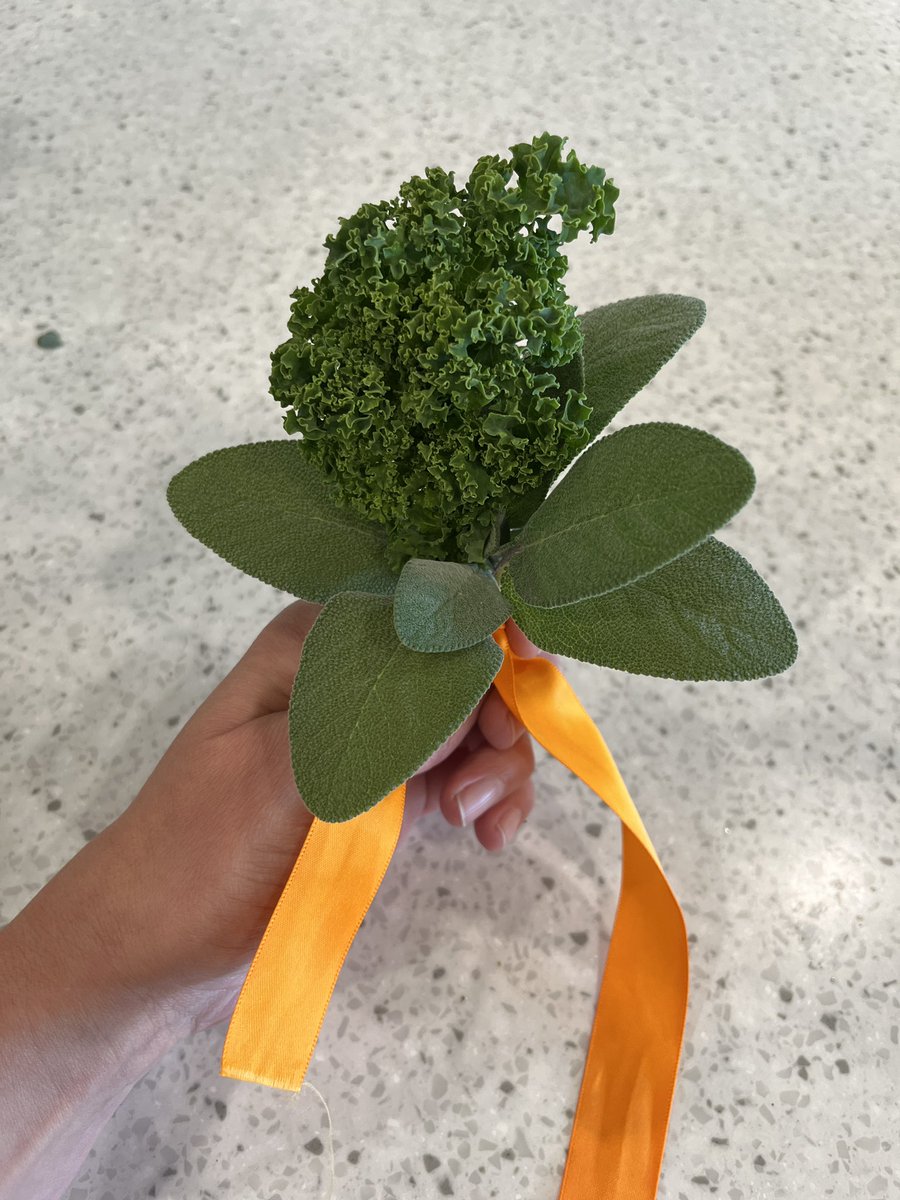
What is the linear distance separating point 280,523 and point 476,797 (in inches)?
10.0

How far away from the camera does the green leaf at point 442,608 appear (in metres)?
0.51

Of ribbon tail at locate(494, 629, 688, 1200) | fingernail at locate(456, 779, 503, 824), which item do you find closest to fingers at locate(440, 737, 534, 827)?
fingernail at locate(456, 779, 503, 824)

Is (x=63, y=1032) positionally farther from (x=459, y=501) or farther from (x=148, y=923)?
(x=459, y=501)

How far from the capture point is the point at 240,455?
24.6 inches

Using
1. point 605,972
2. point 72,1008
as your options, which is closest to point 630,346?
point 605,972

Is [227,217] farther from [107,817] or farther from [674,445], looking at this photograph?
[674,445]

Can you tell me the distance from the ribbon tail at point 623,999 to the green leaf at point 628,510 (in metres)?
0.10

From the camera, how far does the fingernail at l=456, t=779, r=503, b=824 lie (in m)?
0.74

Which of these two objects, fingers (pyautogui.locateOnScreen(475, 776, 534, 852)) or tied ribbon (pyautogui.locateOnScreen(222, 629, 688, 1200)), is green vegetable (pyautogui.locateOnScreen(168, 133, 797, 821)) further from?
fingers (pyautogui.locateOnScreen(475, 776, 534, 852))

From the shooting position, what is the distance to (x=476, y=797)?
742 mm

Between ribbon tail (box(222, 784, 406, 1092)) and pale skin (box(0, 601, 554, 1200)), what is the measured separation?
0.02m

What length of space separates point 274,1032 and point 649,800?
0.32 meters

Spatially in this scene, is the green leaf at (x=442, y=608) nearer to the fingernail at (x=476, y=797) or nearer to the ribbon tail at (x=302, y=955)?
the ribbon tail at (x=302, y=955)

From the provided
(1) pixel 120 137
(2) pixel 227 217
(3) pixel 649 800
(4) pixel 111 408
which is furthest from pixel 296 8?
(3) pixel 649 800
